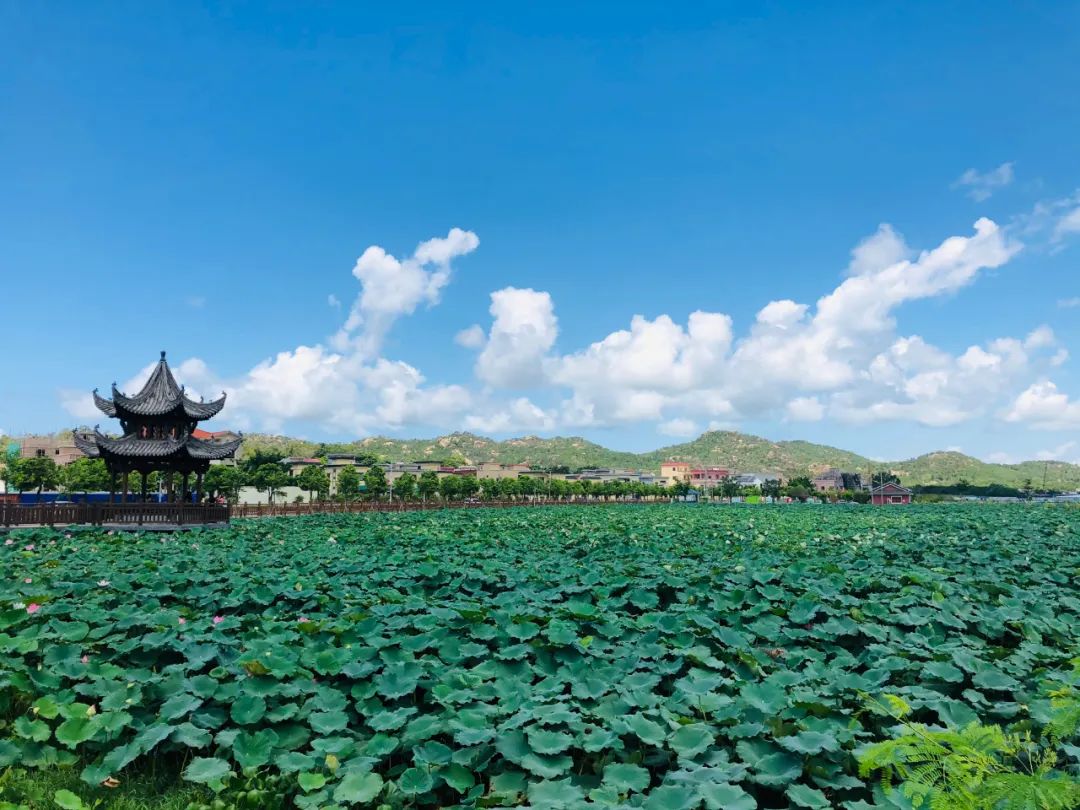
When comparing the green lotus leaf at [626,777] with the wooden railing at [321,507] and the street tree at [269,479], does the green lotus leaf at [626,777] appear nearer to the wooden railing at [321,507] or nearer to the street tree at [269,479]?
the wooden railing at [321,507]

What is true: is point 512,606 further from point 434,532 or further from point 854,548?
point 434,532

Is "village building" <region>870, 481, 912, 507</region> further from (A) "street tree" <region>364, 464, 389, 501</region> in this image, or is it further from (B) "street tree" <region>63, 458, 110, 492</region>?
(B) "street tree" <region>63, 458, 110, 492</region>

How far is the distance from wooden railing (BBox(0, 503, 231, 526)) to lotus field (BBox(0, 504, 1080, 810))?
1457 cm

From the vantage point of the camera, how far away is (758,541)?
51.3ft

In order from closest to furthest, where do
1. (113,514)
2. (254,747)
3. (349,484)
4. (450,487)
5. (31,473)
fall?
1. (254,747)
2. (113,514)
3. (31,473)
4. (349,484)
5. (450,487)

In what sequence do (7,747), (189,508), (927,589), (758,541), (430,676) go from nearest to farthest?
(7,747) < (430,676) < (927,589) < (758,541) < (189,508)

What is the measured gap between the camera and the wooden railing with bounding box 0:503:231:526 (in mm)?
20828

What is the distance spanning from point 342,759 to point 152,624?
10.7ft

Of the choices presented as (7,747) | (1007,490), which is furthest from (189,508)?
(1007,490)

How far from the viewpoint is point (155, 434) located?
2489cm

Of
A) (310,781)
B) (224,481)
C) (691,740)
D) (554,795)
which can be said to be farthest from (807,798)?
(224,481)

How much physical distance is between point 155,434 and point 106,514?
13.0ft

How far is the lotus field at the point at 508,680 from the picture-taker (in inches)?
140

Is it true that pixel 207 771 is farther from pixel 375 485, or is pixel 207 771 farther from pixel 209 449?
pixel 375 485
